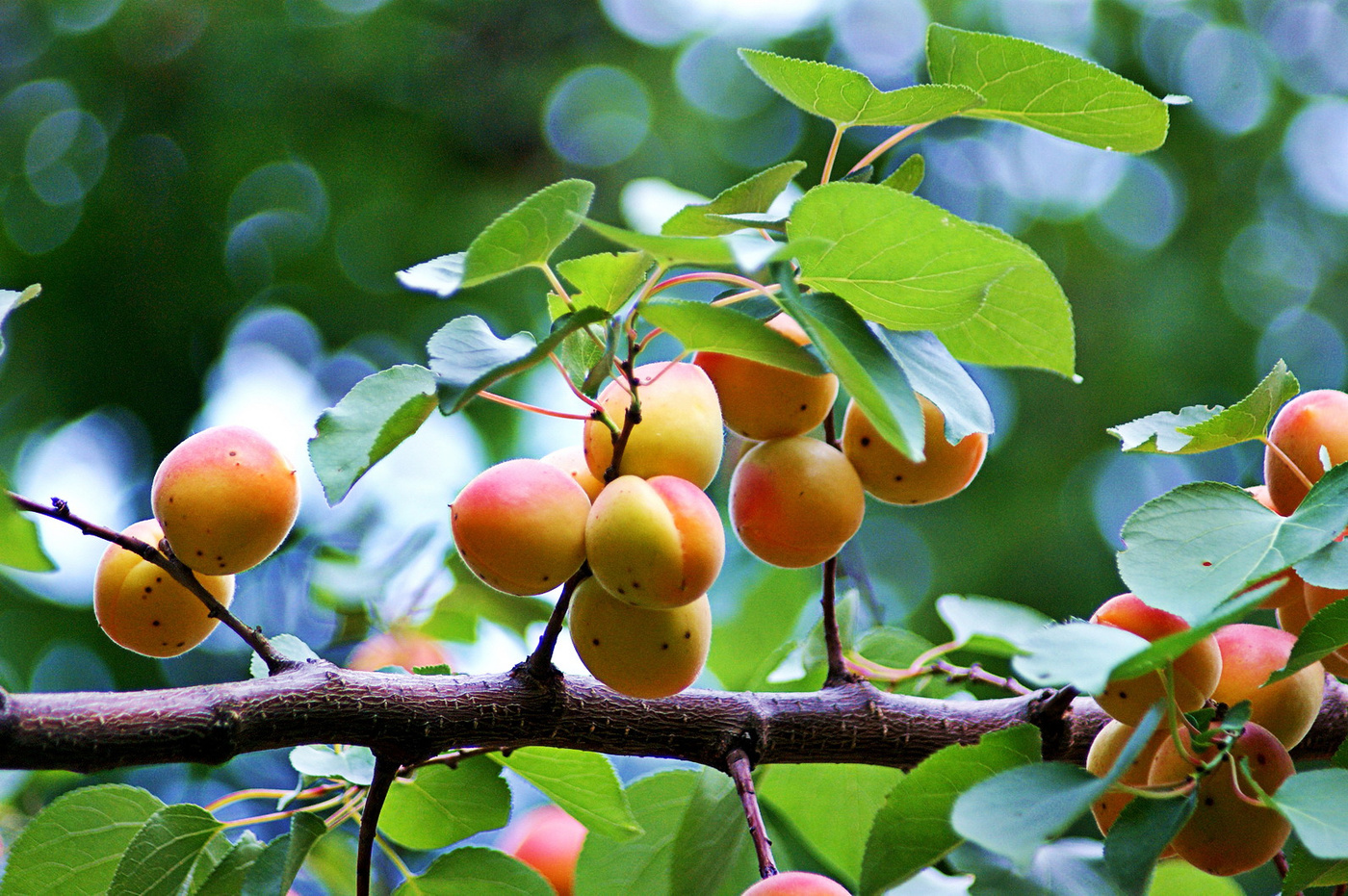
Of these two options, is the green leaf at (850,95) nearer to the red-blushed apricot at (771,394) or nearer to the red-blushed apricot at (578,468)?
the red-blushed apricot at (771,394)

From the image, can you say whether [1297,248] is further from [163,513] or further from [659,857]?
[163,513]

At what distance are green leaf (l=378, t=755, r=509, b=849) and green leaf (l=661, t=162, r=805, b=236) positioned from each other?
0.37 metres

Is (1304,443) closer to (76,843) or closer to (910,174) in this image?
(910,174)

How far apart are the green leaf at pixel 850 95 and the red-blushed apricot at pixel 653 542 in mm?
225

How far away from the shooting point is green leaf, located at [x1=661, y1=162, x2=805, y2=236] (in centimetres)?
56

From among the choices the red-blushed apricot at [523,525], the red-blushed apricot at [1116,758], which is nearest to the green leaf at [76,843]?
the red-blushed apricot at [523,525]

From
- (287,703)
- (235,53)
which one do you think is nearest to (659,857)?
(287,703)

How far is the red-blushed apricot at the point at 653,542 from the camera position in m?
0.52

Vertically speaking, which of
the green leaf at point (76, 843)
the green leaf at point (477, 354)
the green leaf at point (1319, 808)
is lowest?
the green leaf at point (76, 843)

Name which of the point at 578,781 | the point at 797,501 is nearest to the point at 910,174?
the point at 797,501

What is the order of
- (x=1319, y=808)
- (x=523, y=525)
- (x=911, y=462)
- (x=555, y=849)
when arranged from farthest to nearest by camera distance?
1. (x=555, y=849)
2. (x=911, y=462)
3. (x=523, y=525)
4. (x=1319, y=808)

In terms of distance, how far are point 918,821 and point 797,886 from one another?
0.07m

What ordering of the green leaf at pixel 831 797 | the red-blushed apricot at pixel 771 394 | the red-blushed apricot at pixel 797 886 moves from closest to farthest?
the red-blushed apricot at pixel 797 886
the red-blushed apricot at pixel 771 394
the green leaf at pixel 831 797

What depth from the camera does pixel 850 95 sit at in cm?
58
